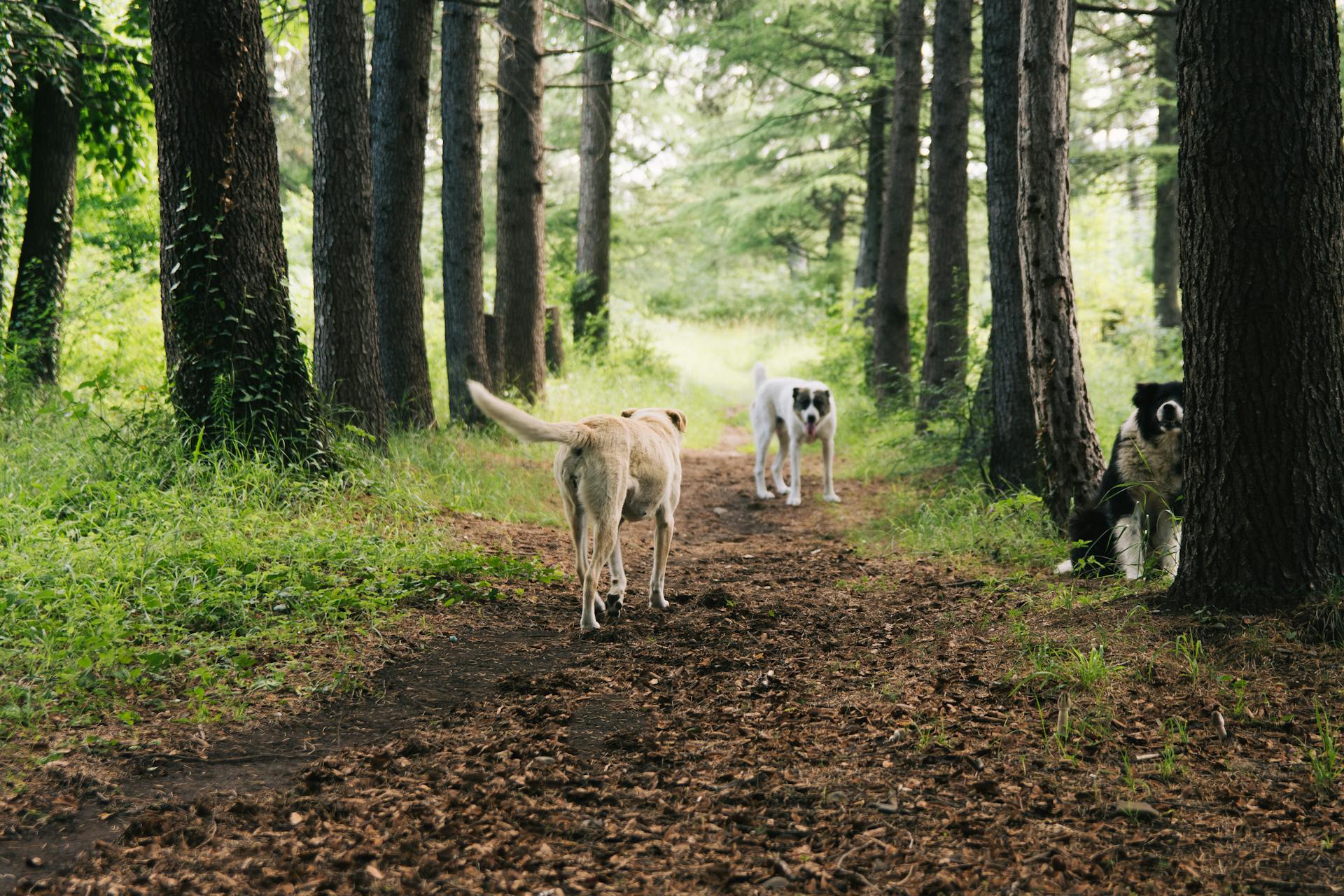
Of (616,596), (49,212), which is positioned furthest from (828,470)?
(49,212)

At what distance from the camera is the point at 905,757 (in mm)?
3215

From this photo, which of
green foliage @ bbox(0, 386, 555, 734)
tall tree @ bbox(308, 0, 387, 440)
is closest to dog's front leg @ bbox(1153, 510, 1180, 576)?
green foliage @ bbox(0, 386, 555, 734)

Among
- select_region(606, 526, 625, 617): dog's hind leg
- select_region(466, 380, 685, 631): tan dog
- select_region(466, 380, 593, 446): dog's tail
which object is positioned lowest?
select_region(606, 526, 625, 617): dog's hind leg

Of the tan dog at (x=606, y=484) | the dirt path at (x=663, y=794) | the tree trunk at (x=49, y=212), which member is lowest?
the dirt path at (x=663, y=794)

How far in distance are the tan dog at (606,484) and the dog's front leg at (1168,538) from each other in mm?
2852

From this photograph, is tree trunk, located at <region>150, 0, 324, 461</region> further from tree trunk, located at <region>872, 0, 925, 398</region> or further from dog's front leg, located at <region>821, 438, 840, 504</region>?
tree trunk, located at <region>872, 0, 925, 398</region>

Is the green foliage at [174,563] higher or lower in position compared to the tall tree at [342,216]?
lower

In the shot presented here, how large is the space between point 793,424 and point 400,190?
15.5 feet

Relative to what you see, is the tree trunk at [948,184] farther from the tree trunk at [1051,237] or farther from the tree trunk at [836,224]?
the tree trunk at [836,224]

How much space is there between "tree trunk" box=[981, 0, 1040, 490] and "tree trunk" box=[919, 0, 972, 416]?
3450 mm

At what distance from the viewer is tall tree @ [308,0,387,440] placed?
752 cm

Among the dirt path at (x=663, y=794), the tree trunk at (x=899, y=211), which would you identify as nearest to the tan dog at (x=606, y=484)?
the dirt path at (x=663, y=794)

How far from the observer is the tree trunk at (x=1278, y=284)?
384 cm

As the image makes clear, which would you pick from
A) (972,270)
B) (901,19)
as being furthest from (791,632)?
(972,270)
